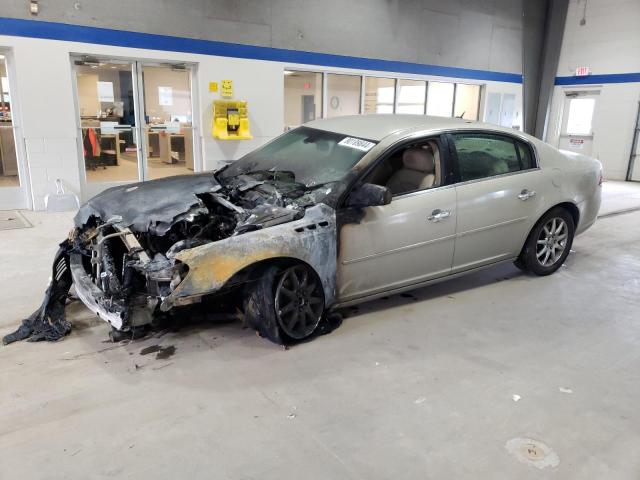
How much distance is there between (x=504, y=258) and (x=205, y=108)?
620 centimetres

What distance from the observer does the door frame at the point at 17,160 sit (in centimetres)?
729

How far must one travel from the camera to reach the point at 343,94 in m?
11.1

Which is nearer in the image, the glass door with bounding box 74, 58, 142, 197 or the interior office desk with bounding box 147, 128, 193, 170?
the glass door with bounding box 74, 58, 142, 197

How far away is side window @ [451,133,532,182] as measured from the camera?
4148 millimetres

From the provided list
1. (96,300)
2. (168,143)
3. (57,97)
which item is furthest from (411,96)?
(96,300)

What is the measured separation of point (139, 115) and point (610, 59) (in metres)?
12.2

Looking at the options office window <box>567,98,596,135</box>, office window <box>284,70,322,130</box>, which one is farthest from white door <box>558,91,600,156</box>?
office window <box>284,70,322,130</box>

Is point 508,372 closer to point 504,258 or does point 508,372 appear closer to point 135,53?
point 504,258

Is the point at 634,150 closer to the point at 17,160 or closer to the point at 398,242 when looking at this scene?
the point at 398,242

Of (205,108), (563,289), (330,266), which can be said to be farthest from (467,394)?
(205,108)

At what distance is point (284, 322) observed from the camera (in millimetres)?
3424

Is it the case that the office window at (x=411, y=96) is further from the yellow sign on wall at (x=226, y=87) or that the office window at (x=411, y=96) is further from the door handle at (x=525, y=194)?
the door handle at (x=525, y=194)

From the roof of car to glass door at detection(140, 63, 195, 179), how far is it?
5000 mm

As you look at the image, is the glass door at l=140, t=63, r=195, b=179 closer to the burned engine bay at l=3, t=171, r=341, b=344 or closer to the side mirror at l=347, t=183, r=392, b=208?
the burned engine bay at l=3, t=171, r=341, b=344
